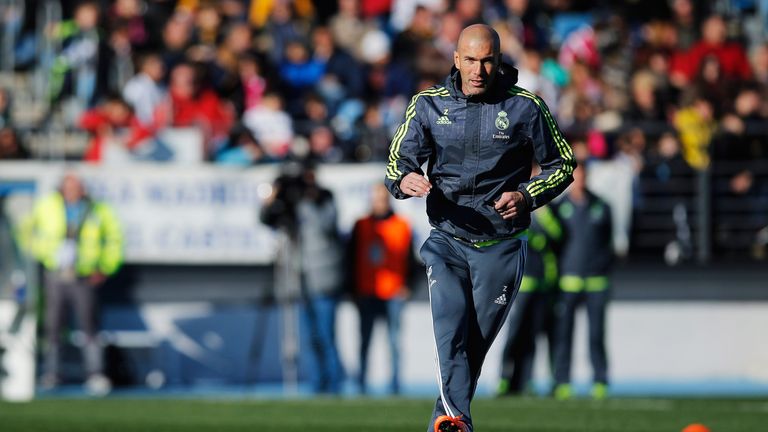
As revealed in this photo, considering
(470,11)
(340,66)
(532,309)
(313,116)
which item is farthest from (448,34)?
(532,309)

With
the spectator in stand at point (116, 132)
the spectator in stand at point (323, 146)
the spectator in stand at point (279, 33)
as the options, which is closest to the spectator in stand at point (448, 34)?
the spectator in stand at point (279, 33)

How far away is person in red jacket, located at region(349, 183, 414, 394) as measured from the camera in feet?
61.3

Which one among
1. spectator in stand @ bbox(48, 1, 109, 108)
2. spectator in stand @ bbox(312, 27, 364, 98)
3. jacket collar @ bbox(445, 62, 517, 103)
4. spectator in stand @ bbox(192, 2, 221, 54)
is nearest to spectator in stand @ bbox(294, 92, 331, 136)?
spectator in stand @ bbox(312, 27, 364, 98)

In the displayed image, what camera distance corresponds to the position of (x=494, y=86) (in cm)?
892

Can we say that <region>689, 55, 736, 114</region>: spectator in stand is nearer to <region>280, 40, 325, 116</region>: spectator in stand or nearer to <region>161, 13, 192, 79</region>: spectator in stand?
<region>280, 40, 325, 116</region>: spectator in stand

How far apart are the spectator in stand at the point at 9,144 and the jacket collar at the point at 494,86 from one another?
11.5 meters

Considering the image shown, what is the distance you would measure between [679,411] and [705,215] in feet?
19.1

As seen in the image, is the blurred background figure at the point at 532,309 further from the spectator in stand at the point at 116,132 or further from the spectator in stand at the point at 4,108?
the spectator in stand at the point at 4,108

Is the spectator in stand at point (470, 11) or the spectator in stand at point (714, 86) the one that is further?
the spectator in stand at point (470, 11)

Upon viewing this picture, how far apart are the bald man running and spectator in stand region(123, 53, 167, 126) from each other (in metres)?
11.0

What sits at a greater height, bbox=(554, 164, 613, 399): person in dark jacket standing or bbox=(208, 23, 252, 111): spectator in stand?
bbox=(208, 23, 252, 111): spectator in stand

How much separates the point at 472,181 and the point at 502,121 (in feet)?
1.30

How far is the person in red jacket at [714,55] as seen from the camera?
2161 cm

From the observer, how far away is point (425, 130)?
29.4 feet
